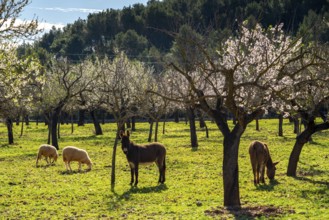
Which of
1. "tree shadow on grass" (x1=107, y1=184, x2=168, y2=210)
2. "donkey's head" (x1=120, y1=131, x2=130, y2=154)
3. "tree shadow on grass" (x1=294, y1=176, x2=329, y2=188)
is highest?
"donkey's head" (x1=120, y1=131, x2=130, y2=154)

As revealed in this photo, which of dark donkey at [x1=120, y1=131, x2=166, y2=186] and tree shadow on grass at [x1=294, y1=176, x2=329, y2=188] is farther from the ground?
dark donkey at [x1=120, y1=131, x2=166, y2=186]

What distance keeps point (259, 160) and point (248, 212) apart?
281 inches

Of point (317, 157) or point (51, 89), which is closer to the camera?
point (317, 157)

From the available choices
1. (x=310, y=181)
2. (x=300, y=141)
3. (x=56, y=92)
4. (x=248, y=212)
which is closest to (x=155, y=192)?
(x=248, y=212)

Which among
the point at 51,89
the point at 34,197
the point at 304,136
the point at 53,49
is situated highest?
the point at 53,49

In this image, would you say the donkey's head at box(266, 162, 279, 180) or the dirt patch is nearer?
the dirt patch

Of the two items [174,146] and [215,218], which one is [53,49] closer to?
[174,146]

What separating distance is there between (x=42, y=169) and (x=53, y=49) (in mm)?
170225

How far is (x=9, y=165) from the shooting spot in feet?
107

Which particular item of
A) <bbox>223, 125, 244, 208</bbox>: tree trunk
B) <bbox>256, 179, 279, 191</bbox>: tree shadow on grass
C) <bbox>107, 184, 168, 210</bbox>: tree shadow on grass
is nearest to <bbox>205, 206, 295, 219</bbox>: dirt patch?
<bbox>223, 125, 244, 208</bbox>: tree trunk

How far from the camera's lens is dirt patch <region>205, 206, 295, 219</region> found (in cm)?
1600

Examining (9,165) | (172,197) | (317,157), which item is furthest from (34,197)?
(317,157)

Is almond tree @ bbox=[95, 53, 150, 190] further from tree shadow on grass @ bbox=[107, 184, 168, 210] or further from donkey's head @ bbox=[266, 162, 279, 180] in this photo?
donkey's head @ bbox=[266, 162, 279, 180]

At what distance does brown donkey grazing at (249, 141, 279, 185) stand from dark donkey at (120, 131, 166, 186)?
4.39 meters
